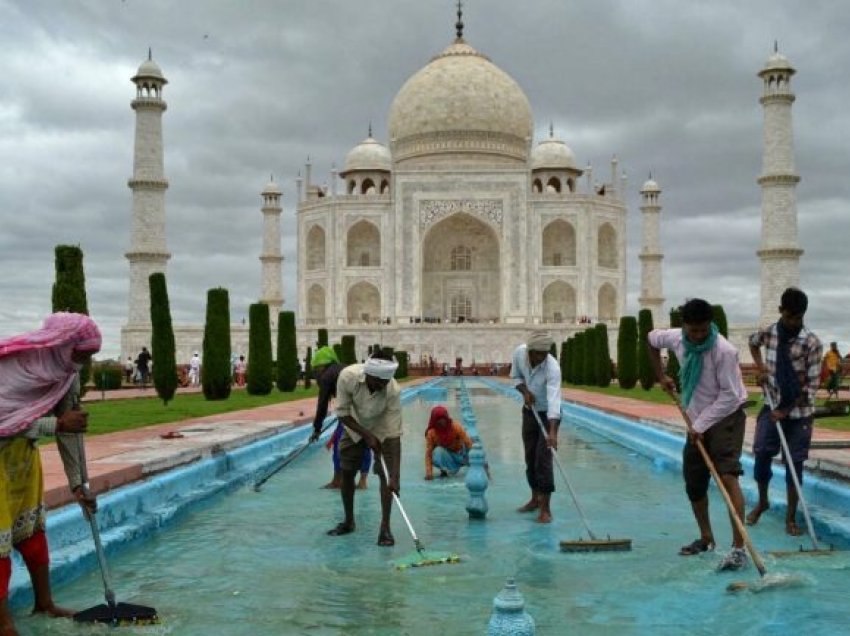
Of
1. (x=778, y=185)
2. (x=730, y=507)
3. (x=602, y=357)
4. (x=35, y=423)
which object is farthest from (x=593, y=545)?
(x=778, y=185)

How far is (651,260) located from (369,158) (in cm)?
1070

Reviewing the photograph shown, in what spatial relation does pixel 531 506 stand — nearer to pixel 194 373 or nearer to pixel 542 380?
pixel 542 380

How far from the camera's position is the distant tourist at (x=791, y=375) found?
409cm

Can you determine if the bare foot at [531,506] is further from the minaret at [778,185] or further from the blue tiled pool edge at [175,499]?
the minaret at [778,185]

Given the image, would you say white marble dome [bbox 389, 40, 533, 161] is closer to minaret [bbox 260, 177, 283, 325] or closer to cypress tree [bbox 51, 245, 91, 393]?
minaret [bbox 260, 177, 283, 325]

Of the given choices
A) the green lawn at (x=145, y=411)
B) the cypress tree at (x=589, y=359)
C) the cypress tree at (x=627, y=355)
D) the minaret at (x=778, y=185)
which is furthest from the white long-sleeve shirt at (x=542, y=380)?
the minaret at (x=778, y=185)

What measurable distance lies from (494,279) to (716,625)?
33.2m

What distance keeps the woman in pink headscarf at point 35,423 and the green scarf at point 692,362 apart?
202cm

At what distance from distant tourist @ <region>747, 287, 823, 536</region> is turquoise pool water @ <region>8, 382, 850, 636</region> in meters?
0.36

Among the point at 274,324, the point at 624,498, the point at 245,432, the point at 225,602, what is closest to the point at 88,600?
the point at 225,602

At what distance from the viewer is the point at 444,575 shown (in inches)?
133

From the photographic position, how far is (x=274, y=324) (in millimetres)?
32438

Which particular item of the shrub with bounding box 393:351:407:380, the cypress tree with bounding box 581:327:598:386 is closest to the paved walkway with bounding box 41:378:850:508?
the cypress tree with bounding box 581:327:598:386

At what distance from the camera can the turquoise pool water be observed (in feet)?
9.29
